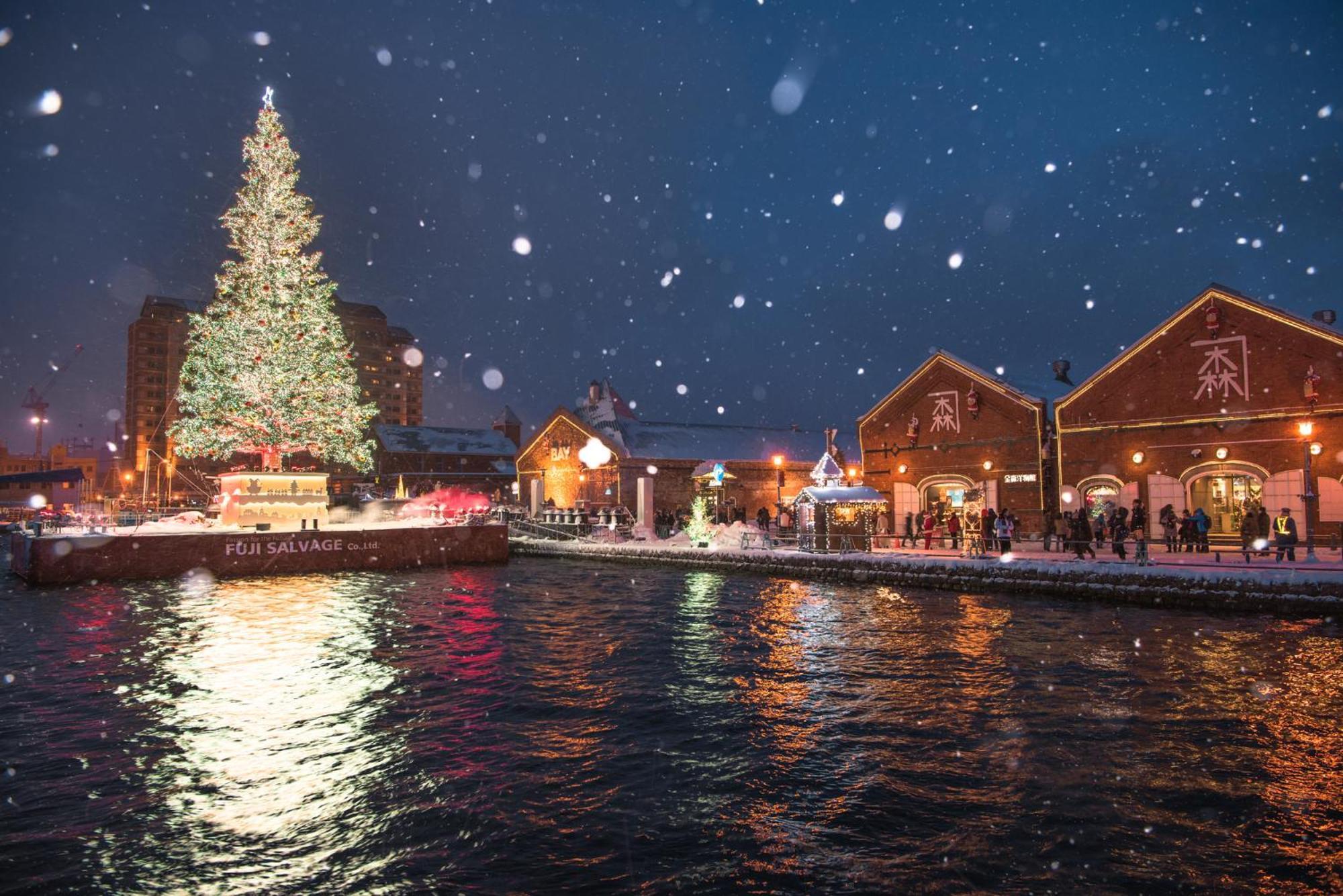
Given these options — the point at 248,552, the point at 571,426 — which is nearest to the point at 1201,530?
the point at 248,552

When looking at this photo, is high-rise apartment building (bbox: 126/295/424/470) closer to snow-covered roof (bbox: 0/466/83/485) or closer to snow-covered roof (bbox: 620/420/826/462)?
snow-covered roof (bbox: 0/466/83/485)

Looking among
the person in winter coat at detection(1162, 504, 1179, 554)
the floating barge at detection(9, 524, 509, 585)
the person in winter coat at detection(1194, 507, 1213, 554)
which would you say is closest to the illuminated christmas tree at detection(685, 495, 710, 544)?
the floating barge at detection(9, 524, 509, 585)

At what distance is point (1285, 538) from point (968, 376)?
16354 mm

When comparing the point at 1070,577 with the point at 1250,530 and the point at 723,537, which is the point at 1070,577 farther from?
the point at 723,537

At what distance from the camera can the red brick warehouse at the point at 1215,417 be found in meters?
25.7

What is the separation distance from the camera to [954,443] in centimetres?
3572

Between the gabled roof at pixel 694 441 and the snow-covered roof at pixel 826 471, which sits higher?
the gabled roof at pixel 694 441

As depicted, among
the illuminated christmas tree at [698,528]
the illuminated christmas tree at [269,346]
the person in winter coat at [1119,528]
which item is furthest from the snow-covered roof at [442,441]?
the person in winter coat at [1119,528]

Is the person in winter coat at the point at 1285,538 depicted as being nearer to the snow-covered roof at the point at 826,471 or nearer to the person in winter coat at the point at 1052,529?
the person in winter coat at the point at 1052,529

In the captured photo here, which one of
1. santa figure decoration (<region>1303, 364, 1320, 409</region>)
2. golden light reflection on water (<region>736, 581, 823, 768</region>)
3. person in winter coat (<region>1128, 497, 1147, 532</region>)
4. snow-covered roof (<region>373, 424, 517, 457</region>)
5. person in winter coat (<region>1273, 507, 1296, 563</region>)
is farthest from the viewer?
snow-covered roof (<region>373, 424, 517, 457</region>)

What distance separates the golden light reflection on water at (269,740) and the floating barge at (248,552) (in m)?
9.46

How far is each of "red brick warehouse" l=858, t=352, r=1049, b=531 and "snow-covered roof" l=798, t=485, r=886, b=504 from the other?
741 centimetres

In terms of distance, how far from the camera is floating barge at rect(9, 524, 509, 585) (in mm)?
23406

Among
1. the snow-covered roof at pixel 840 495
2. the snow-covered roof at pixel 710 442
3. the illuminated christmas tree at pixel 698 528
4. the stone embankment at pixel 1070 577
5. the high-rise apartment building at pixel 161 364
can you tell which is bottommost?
the stone embankment at pixel 1070 577
